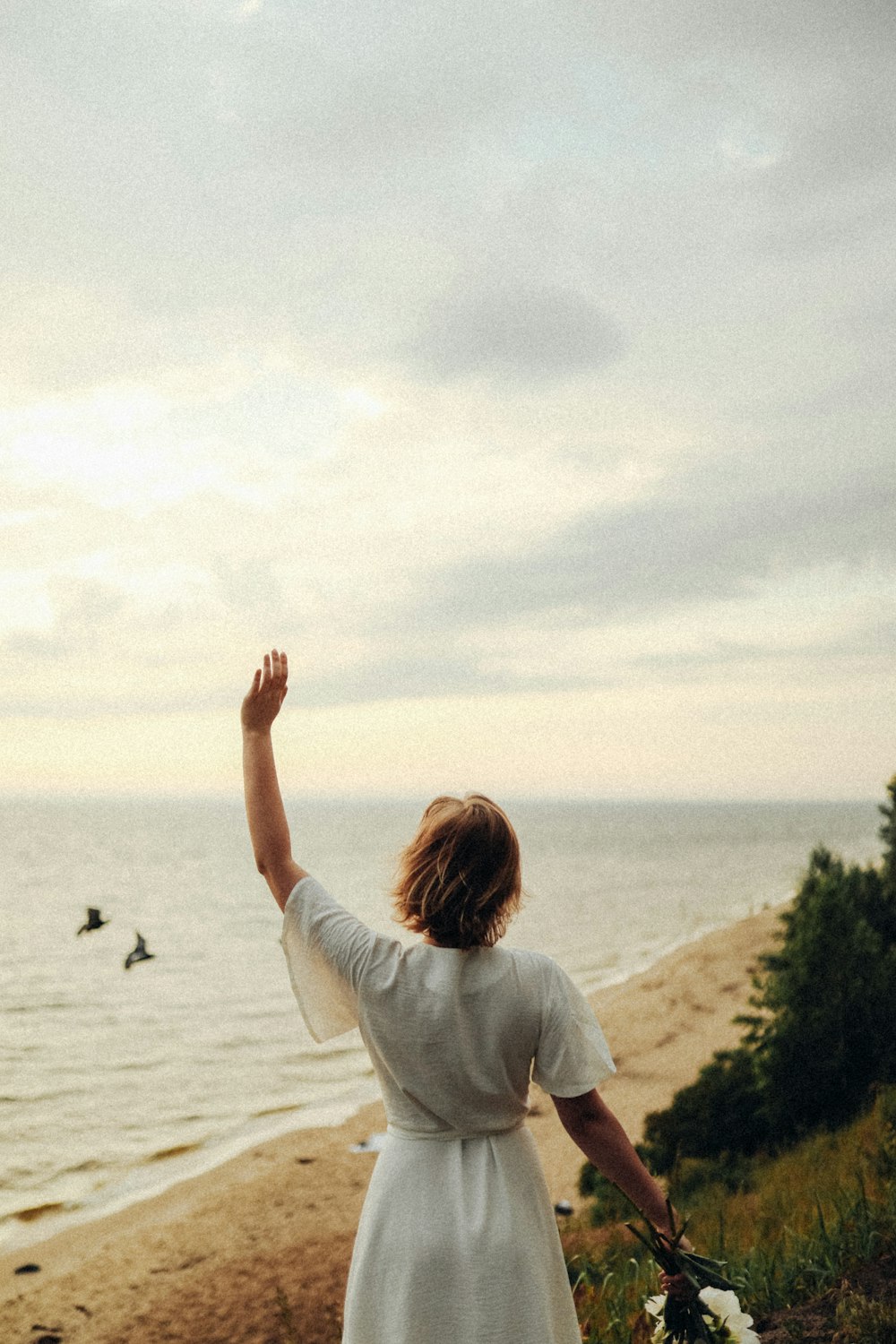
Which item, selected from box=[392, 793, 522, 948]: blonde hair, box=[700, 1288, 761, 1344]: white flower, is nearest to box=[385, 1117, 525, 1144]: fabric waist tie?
box=[392, 793, 522, 948]: blonde hair

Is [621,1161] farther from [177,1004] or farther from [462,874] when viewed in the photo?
[177,1004]

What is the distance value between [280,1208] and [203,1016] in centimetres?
1193

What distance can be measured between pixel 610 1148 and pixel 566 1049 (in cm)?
27

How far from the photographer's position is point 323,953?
2.37 metres

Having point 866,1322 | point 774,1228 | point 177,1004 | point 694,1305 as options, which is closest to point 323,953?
point 694,1305

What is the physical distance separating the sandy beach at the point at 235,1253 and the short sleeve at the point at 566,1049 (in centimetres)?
412

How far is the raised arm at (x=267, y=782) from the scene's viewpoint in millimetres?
2479

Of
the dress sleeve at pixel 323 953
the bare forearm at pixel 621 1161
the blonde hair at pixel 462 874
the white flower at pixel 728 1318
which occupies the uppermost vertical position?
the blonde hair at pixel 462 874

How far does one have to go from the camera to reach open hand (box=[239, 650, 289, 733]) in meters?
2.66

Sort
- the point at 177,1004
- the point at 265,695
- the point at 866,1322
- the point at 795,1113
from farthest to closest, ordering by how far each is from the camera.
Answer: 1. the point at 177,1004
2. the point at 795,1113
3. the point at 866,1322
4. the point at 265,695

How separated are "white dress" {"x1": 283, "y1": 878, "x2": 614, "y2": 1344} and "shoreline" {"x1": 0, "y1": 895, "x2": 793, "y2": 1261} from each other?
1028 cm

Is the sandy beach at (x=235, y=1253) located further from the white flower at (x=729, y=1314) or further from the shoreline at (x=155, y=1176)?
the white flower at (x=729, y=1314)

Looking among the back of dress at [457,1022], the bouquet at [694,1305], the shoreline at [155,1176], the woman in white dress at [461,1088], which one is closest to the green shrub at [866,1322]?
the bouquet at [694,1305]

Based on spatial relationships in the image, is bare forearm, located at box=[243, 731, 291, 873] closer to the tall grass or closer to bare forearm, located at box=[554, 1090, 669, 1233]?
bare forearm, located at box=[554, 1090, 669, 1233]
